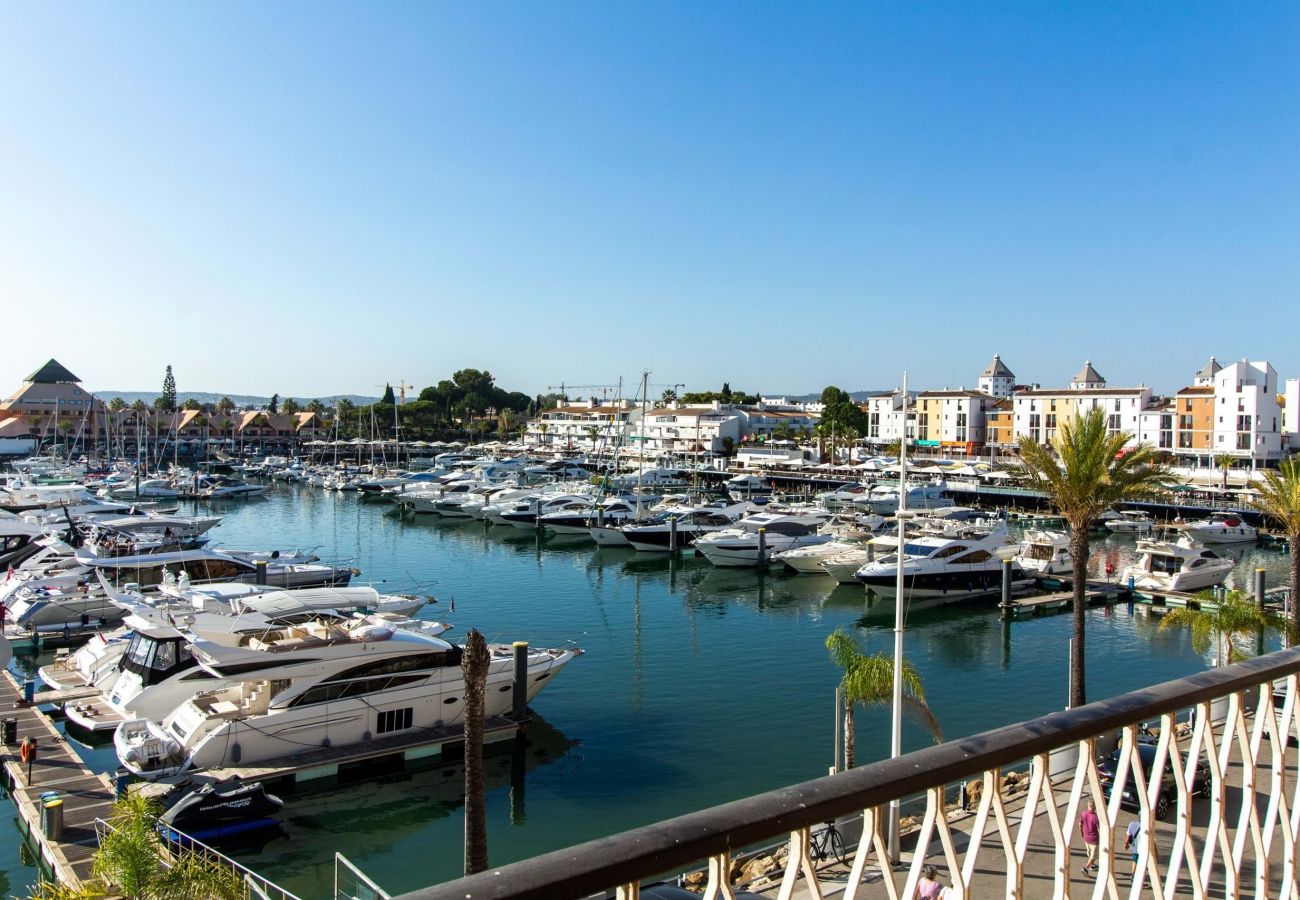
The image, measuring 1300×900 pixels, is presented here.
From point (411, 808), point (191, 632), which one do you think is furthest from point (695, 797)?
point (191, 632)

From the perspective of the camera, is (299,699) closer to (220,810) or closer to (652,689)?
(220,810)

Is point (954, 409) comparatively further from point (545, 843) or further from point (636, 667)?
point (545, 843)

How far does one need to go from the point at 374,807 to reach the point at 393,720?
2380 mm

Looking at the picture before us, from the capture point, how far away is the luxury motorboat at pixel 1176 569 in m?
39.8

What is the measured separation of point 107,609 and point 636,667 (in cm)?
1910

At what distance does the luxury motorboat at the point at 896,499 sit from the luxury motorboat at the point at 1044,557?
22.4m

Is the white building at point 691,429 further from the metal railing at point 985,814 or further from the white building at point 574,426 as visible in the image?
the metal railing at point 985,814

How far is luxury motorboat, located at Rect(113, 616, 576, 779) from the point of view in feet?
62.5

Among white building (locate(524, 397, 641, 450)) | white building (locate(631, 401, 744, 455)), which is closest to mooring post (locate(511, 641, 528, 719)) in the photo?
white building (locate(631, 401, 744, 455))

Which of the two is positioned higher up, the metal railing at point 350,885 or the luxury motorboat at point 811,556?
the luxury motorboat at point 811,556

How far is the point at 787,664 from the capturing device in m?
29.4

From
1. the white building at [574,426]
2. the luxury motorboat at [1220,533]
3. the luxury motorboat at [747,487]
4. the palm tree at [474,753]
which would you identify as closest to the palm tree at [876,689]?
the palm tree at [474,753]

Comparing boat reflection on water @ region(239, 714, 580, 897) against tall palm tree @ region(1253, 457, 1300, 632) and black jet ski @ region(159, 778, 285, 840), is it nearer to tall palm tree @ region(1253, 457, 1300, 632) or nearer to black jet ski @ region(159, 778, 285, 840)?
black jet ski @ region(159, 778, 285, 840)

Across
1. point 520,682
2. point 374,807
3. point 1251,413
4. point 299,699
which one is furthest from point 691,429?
point 374,807
